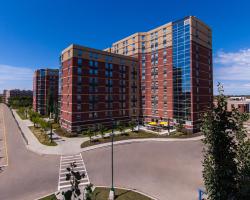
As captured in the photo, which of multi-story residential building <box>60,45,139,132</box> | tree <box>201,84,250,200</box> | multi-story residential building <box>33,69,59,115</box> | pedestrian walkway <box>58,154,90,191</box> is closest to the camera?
tree <box>201,84,250,200</box>

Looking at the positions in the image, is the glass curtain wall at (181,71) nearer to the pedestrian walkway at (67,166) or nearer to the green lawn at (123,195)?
the pedestrian walkway at (67,166)

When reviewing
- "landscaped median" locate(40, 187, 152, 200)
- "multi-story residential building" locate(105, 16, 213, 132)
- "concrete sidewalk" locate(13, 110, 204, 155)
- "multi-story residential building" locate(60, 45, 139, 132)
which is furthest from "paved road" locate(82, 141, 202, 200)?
"multi-story residential building" locate(60, 45, 139, 132)

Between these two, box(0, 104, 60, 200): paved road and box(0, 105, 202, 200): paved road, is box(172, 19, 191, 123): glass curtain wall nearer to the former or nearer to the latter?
box(0, 105, 202, 200): paved road

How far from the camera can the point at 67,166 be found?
26781 mm

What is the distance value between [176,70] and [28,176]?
46.5 meters

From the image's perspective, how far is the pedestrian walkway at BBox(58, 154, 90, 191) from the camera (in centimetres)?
2136

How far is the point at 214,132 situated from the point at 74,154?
92.1ft

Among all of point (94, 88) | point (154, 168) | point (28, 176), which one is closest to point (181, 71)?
point (94, 88)

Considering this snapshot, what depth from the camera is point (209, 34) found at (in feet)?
190

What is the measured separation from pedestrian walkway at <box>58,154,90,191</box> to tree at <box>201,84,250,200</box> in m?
13.6

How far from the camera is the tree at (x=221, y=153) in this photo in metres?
9.40

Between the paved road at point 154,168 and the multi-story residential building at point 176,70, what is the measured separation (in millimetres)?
17627

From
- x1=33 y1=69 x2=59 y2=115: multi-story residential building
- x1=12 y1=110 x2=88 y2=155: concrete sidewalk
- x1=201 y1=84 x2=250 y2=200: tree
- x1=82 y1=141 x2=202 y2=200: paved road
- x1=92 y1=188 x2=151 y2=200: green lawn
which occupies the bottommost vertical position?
x1=92 y1=188 x2=151 y2=200: green lawn

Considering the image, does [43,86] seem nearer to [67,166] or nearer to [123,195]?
[67,166]
